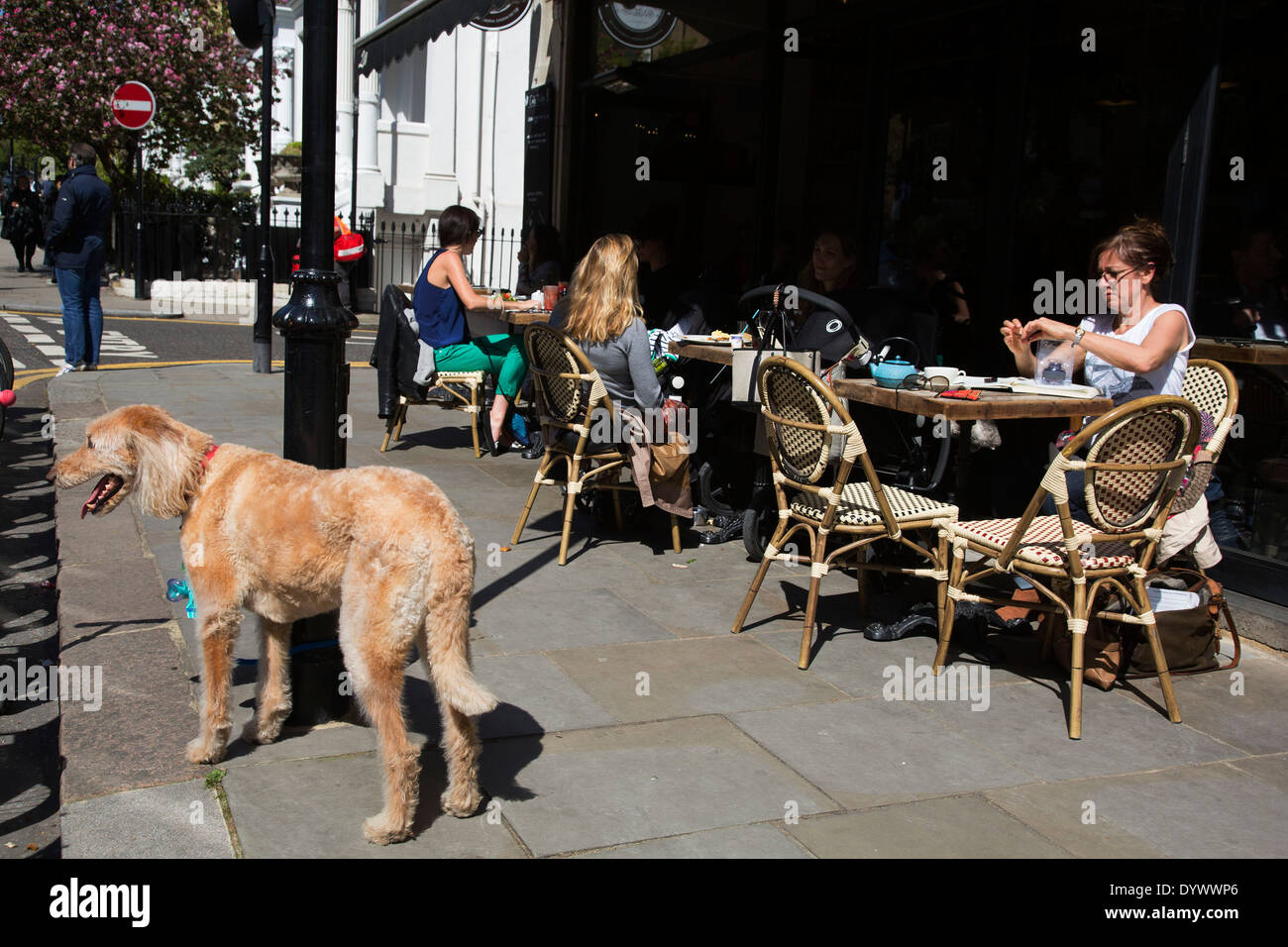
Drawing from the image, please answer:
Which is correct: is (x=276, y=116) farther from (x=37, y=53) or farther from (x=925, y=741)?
(x=925, y=741)

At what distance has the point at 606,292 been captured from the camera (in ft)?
19.9

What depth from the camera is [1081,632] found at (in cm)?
415

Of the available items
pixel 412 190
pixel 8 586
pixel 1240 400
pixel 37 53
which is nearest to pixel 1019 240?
pixel 1240 400

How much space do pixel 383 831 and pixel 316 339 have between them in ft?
5.39

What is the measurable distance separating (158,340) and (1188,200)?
12.6 meters

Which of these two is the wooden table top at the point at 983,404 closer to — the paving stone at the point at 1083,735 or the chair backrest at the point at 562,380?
the paving stone at the point at 1083,735

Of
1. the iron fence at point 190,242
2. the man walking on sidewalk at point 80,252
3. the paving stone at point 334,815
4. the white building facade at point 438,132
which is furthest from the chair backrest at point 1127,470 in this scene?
the iron fence at point 190,242

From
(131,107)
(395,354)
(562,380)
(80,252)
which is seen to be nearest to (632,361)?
(562,380)

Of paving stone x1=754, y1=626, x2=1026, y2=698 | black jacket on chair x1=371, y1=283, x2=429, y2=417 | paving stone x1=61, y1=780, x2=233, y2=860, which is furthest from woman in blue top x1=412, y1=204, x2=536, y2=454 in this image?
paving stone x1=61, y1=780, x2=233, y2=860

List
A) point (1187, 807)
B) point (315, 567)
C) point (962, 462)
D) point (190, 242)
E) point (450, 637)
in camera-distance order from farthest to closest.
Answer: point (190, 242) < point (962, 462) < point (1187, 807) < point (315, 567) < point (450, 637)

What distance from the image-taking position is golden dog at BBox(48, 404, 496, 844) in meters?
3.09

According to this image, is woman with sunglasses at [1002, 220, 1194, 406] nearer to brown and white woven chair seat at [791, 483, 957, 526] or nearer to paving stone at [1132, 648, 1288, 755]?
brown and white woven chair seat at [791, 483, 957, 526]

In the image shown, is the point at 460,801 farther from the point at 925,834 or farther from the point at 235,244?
the point at 235,244
